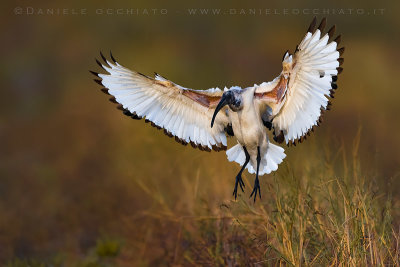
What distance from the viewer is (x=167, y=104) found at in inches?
215

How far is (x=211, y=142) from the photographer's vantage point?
5527mm

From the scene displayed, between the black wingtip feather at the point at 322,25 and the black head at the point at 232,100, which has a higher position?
the black wingtip feather at the point at 322,25

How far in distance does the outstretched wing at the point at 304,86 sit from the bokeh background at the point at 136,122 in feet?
0.97

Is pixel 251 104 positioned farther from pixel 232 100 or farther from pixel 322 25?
pixel 322 25

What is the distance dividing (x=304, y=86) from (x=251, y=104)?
360 mm

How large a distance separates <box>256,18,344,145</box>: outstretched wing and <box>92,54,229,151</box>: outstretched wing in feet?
1.39

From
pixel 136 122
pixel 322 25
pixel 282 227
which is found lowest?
pixel 282 227

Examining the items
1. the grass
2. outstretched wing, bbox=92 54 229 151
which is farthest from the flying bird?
the grass

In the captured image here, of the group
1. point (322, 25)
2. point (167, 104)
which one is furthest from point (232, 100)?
point (322, 25)

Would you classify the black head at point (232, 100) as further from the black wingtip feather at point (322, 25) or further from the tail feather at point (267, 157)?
the black wingtip feather at point (322, 25)

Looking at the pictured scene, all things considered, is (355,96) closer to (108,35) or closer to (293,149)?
(293,149)

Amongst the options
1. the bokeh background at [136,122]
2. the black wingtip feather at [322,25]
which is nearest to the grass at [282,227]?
the bokeh background at [136,122]

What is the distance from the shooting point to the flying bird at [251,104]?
4723 mm

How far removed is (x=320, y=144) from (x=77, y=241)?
9.59 ft
